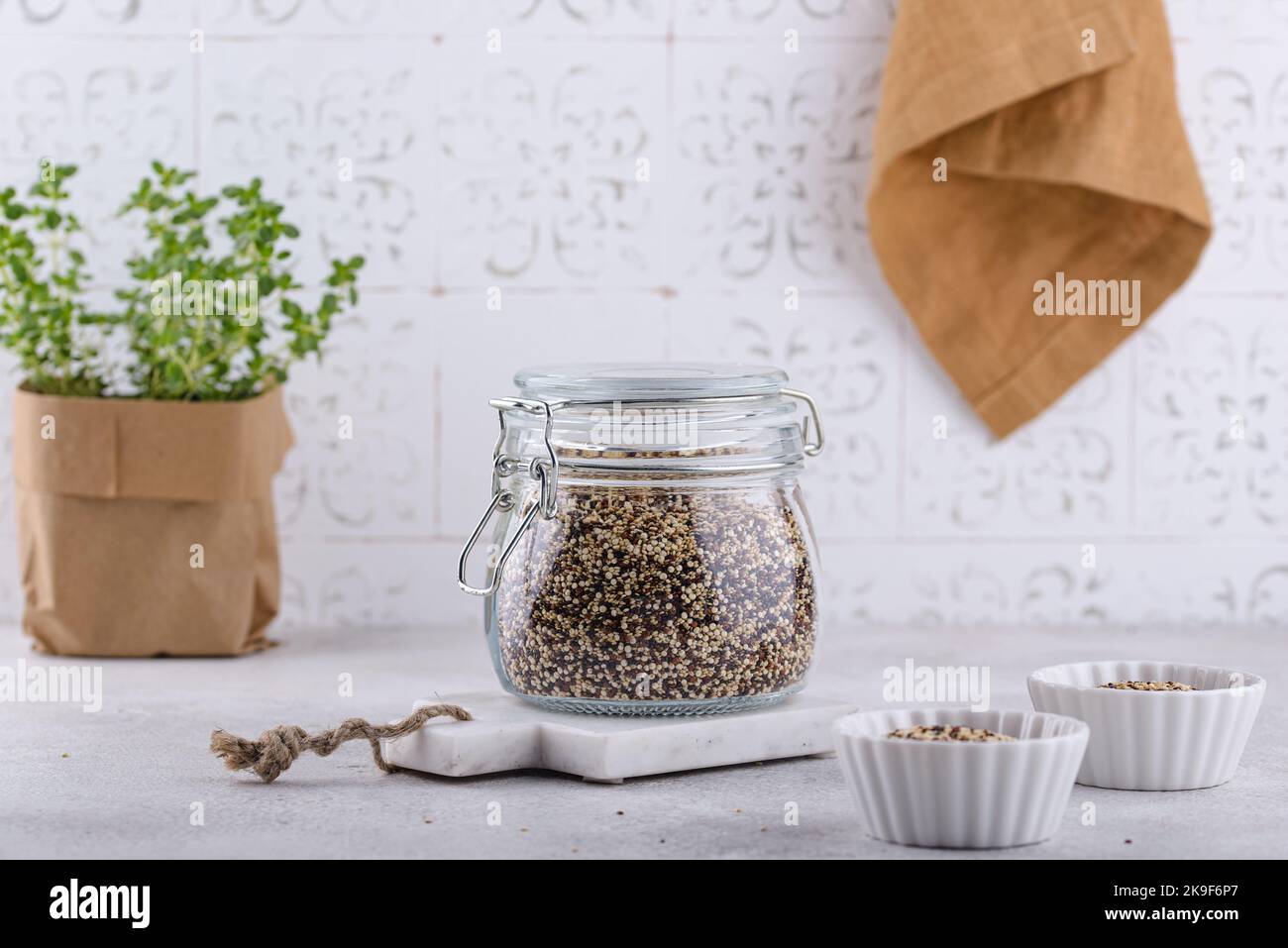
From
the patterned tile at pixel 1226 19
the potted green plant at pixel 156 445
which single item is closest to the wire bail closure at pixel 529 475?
the potted green plant at pixel 156 445

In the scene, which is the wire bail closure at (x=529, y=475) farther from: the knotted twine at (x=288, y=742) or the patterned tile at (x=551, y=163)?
the patterned tile at (x=551, y=163)

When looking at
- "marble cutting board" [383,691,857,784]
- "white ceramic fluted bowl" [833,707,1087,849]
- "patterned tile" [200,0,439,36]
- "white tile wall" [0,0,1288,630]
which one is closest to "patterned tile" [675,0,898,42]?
"white tile wall" [0,0,1288,630]

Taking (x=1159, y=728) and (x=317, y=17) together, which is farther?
(x=317, y=17)

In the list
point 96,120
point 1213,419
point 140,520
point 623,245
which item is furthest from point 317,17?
point 1213,419

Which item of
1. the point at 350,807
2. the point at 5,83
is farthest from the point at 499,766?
the point at 5,83

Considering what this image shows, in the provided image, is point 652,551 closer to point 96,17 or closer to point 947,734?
point 947,734

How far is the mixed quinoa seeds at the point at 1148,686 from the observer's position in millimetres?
731

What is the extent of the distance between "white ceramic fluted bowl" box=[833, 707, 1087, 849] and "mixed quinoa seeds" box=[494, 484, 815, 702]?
12cm

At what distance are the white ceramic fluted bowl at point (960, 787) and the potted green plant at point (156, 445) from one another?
2.01 feet

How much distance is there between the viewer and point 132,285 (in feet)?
4.14

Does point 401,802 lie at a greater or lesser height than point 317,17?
lesser

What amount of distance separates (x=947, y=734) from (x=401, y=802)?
0.81 ft

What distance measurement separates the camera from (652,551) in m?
0.74

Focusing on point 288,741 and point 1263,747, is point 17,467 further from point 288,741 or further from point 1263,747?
point 1263,747
